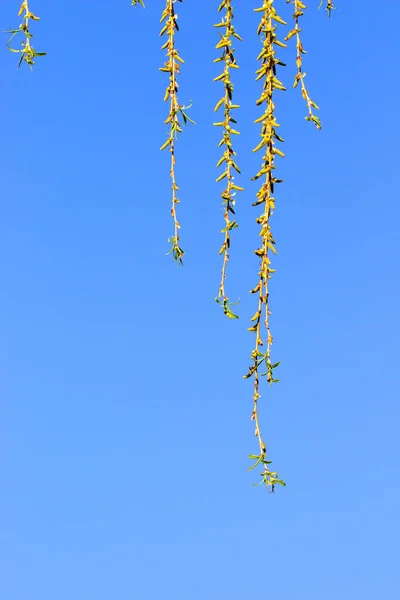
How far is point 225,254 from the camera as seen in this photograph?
159cm

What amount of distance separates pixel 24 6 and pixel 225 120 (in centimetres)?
51

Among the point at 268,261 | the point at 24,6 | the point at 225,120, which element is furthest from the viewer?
the point at 24,6

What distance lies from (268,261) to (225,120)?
12.0 inches

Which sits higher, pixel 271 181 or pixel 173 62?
pixel 173 62

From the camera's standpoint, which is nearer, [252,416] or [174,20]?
[252,416]

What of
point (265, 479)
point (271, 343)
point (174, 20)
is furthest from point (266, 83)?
point (265, 479)

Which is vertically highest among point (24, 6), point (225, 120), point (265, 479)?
point (24, 6)

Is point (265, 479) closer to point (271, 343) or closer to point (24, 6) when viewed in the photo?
point (271, 343)

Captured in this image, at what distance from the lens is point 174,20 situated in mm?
1688

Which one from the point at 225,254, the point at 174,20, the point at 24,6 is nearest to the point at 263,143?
the point at 225,254

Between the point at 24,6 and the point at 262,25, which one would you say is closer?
the point at 262,25

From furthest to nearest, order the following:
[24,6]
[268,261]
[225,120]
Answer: [24,6], [225,120], [268,261]

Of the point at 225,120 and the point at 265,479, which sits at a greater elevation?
the point at 225,120

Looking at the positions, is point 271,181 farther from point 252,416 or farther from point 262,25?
point 252,416
